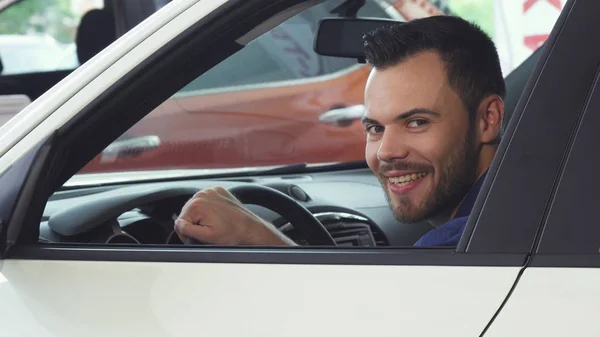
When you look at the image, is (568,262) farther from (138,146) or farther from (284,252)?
(138,146)

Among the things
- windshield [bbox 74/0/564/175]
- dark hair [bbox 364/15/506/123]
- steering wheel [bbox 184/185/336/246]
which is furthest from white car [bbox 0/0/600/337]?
windshield [bbox 74/0/564/175]

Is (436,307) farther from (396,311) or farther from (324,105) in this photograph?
(324,105)

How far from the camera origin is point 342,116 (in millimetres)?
4973

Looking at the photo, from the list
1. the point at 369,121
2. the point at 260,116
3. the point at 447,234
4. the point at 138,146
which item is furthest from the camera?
the point at 260,116

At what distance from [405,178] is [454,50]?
28 centimetres

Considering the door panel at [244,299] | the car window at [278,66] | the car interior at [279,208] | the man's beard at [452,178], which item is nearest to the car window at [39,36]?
the car window at [278,66]

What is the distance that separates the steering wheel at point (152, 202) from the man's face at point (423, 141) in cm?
45

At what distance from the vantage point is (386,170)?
5.94 ft

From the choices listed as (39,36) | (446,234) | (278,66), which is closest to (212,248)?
(446,234)

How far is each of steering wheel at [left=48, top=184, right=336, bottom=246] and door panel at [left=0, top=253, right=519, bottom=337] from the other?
0.37 metres

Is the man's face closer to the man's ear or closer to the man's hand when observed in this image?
the man's ear

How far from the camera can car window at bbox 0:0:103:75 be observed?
5.43 m

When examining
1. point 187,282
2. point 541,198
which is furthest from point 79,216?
point 541,198

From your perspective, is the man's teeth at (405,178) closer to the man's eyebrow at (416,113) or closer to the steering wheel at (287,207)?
the man's eyebrow at (416,113)
